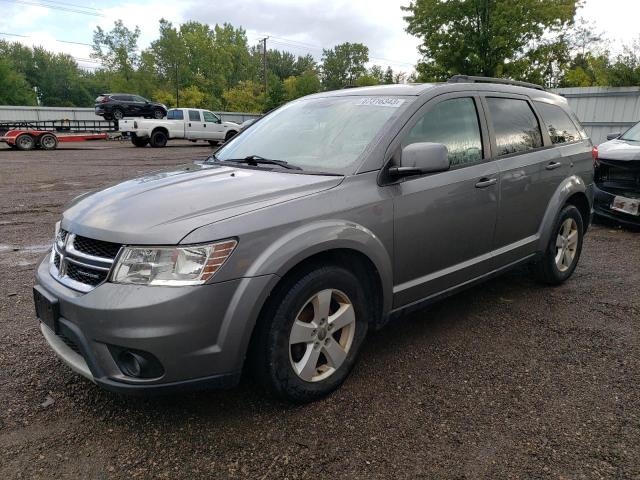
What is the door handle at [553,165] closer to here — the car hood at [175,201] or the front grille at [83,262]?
the car hood at [175,201]

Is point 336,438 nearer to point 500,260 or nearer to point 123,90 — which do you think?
point 500,260

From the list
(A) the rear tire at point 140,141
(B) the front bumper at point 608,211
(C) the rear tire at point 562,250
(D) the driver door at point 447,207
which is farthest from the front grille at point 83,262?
(A) the rear tire at point 140,141

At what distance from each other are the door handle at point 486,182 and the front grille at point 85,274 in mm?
2480

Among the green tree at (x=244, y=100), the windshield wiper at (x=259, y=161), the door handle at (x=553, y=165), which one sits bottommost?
the door handle at (x=553, y=165)

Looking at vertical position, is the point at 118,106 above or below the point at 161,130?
above

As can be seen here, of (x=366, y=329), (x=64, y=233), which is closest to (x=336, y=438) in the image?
(x=366, y=329)

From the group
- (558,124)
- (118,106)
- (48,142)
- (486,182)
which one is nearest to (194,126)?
(48,142)

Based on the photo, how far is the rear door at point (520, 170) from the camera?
3859mm

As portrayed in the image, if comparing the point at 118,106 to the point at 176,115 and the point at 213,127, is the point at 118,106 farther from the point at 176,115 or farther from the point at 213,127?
the point at 213,127

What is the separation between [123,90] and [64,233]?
235 ft

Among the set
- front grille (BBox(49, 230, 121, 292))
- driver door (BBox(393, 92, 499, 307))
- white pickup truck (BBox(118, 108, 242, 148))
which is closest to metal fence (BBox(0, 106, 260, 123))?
white pickup truck (BBox(118, 108, 242, 148))

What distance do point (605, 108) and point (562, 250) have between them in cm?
1189

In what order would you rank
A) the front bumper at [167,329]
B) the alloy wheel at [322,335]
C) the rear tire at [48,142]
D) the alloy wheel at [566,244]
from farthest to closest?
the rear tire at [48,142] < the alloy wheel at [566,244] < the alloy wheel at [322,335] < the front bumper at [167,329]

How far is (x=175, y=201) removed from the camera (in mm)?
2600
